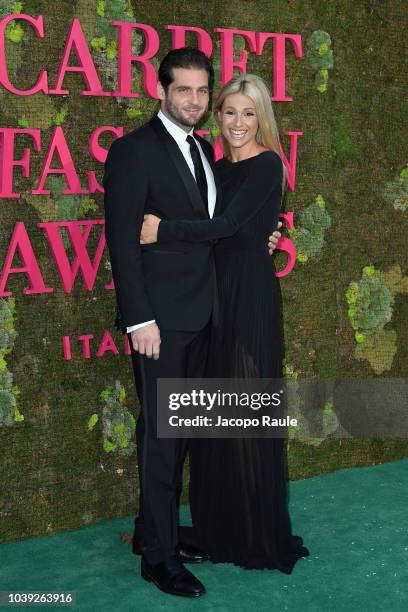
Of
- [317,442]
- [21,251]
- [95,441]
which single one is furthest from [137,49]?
[317,442]

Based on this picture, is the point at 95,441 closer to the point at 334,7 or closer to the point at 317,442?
the point at 317,442

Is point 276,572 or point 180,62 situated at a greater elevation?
point 180,62

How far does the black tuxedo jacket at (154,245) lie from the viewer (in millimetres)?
3168

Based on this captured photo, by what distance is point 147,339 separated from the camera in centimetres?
322

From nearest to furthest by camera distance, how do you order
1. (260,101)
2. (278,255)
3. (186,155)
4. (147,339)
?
(147,339)
(186,155)
(260,101)
(278,255)

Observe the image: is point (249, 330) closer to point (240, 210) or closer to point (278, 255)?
point (240, 210)

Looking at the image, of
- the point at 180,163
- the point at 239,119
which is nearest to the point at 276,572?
the point at 180,163

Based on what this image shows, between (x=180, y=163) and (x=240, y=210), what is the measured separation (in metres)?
0.31

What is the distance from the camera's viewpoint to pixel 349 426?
501cm

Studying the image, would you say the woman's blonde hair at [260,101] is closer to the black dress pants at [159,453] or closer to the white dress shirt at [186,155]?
the white dress shirt at [186,155]

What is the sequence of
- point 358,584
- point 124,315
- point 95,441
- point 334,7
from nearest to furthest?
point 124,315 → point 358,584 → point 95,441 → point 334,7

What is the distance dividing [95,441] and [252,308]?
44.4 inches

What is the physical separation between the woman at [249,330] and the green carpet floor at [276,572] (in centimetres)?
14

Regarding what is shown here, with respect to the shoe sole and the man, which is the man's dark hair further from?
the shoe sole
